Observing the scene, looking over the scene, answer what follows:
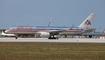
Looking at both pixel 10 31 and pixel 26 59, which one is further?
pixel 10 31

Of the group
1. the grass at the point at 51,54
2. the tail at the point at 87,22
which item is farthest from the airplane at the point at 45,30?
the grass at the point at 51,54

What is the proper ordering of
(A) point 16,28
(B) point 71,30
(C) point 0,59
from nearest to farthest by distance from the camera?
(C) point 0,59
(A) point 16,28
(B) point 71,30

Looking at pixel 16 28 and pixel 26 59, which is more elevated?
pixel 16 28

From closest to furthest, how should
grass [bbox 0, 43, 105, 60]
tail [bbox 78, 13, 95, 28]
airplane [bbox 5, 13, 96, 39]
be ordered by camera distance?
grass [bbox 0, 43, 105, 60], airplane [bbox 5, 13, 96, 39], tail [bbox 78, 13, 95, 28]

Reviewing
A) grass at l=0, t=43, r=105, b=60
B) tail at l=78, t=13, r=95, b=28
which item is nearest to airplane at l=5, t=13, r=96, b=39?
tail at l=78, t=13, r=95, b=28

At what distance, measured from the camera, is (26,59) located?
76.6 ft

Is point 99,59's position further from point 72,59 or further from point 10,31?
point 10,31

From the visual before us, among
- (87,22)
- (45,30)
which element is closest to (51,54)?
(45,30)

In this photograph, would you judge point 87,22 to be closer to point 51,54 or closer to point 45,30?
point 45,30

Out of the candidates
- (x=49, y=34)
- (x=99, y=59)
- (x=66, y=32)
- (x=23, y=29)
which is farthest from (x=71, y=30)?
(x=99, y=59)

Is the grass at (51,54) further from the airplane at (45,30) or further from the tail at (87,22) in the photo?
the tail at (87,22)

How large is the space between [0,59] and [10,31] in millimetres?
64097

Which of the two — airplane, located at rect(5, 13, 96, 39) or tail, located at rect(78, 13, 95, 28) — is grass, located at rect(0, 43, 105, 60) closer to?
airplane, located at rect(5, 13, 96, 39)

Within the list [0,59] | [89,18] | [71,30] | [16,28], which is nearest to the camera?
[0,59]
